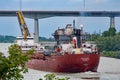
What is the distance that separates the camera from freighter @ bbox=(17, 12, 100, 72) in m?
45.1

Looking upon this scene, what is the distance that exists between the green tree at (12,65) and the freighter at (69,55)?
35.8 metres

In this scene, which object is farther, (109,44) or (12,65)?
(109,44)

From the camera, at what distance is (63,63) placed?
46125 millimetres

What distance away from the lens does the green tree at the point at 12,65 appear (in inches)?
348

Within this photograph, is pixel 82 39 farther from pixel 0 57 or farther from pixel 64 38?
pixel 0 57

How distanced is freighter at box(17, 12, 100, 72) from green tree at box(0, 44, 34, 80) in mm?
35814

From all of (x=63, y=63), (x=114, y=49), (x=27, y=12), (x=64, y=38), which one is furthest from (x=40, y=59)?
(x=114, y=49)

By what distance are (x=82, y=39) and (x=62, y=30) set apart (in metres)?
3.36

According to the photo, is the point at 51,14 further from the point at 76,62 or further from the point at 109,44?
the point at 76,62

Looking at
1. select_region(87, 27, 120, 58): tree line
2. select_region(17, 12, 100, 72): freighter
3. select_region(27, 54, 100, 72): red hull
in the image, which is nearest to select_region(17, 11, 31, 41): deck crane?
select_region(17, 12, 100, 72): freighter

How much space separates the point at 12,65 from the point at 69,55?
120ft

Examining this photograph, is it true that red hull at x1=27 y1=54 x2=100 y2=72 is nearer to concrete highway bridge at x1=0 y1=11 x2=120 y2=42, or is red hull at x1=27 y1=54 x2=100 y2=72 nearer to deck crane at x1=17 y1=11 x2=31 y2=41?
deck crane at x1=17 y1=11 x2=31 y2=41

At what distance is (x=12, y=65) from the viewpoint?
880cm

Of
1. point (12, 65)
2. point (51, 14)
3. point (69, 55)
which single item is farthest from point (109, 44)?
point (12, 65)
